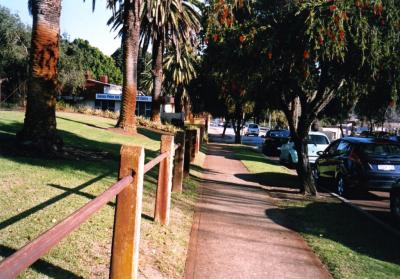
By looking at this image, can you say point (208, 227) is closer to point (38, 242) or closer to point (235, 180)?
point (38, 242)

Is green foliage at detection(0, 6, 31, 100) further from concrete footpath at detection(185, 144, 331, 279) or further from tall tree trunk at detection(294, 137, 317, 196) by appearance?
concrete footpath at detection(185, 144, 331, 279)

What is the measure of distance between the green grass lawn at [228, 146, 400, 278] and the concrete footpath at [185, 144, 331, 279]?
226mm

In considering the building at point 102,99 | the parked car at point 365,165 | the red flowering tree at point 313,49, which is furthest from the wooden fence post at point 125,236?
the building at point 102,99

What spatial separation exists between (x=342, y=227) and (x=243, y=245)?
229 cm

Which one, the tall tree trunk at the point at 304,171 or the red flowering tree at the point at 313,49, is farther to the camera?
the tall tree trunk at the point at 304,171

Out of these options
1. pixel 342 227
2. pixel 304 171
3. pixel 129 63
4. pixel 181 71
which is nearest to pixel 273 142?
pixel 129 63

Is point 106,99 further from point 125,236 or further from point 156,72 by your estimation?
point 125,236

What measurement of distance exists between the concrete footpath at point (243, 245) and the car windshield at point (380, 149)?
3.24 m

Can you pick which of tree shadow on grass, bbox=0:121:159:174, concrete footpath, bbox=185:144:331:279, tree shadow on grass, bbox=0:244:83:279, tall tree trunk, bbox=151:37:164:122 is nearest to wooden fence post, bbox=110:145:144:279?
tree shadow on grass, bbox=0:244:83:279

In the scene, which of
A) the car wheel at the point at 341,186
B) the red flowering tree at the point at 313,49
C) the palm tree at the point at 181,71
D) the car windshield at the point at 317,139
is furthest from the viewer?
the palm tree at the point at 181,71

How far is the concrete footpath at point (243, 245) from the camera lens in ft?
16.6

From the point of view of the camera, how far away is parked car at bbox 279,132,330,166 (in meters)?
18.1


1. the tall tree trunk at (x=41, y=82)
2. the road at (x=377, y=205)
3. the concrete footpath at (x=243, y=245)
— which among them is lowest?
the road at (x=377, y=205)

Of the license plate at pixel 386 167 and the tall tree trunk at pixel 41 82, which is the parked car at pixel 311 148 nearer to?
the license plate at pixel 386 167
